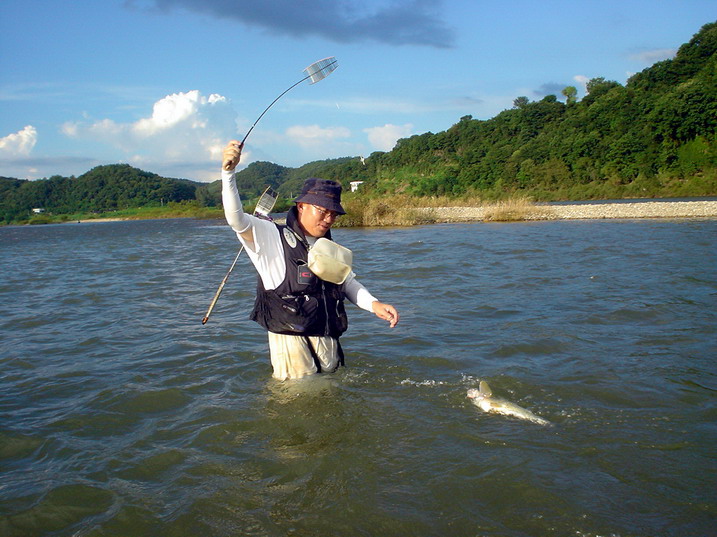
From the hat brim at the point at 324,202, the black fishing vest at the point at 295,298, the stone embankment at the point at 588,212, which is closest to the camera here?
the hat brim at the point at 324,202

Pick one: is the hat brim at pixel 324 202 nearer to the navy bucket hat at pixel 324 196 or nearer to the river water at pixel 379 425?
the navy bucket hat at pixel 324 196

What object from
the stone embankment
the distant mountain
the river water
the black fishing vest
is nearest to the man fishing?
the black fishing vest

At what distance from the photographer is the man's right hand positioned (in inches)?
147

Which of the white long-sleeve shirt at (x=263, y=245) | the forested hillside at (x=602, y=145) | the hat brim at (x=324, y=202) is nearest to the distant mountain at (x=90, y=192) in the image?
the forested hillside at (x=602, y=145)

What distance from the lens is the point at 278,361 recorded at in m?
4.76

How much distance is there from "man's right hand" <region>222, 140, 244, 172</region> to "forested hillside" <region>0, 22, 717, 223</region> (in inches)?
1507

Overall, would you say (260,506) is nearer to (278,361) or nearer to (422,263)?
(278,361)

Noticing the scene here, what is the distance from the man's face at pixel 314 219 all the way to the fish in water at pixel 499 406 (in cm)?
213

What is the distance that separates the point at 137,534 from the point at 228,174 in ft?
8.14

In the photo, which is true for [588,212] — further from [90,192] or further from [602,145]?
[90,192]

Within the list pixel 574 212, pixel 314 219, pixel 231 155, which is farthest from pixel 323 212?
pixel 574 212

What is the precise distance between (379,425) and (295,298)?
1334mm

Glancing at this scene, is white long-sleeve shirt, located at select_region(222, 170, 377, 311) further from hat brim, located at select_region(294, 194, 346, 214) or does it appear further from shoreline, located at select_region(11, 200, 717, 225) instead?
shoreline, located at select_region(11, 200, 717, 225)

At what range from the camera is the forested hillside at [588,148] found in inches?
2645
